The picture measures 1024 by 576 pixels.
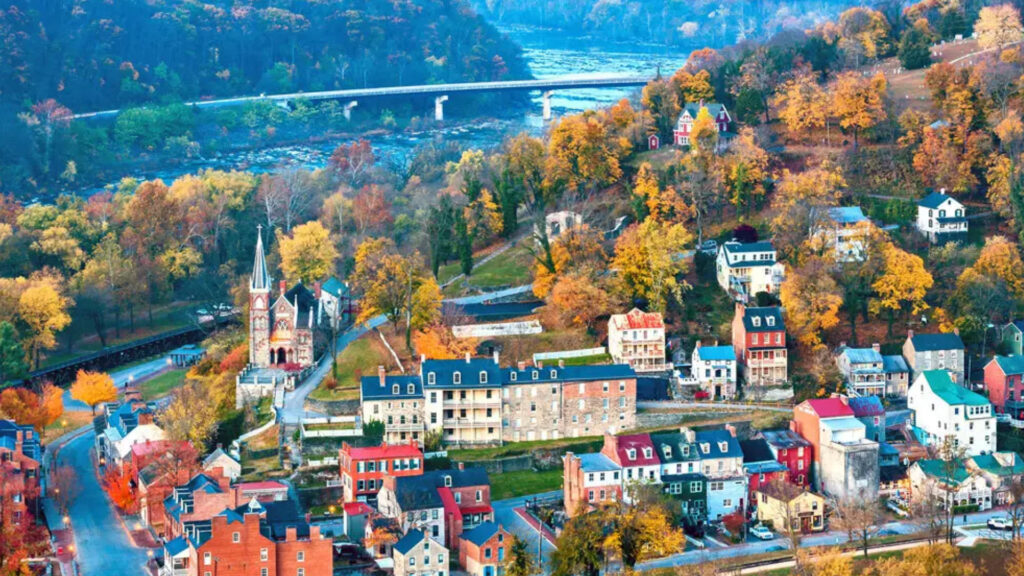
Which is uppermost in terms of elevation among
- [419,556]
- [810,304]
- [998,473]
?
[810,304]

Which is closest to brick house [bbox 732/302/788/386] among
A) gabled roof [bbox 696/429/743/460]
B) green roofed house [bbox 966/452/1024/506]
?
gabled roof [bbox 696/429/743/460]

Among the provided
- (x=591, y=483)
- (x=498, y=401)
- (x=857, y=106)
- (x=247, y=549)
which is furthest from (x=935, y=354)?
(x=247, y=549)

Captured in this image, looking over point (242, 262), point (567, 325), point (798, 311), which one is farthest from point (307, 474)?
point (242, 262)

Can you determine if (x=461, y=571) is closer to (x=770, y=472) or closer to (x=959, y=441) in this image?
(x=770, y=472)

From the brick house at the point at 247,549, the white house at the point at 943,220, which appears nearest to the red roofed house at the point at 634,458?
the brick house at the point at 247,549

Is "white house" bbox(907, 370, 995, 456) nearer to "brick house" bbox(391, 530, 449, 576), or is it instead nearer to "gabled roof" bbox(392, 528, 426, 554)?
"brick house" bbox(391, 530, 449, 576)

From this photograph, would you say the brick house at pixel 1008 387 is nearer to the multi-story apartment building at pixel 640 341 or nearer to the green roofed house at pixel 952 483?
the green roofed house at pixel 952 483

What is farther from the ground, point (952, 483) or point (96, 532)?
point (952, 483)

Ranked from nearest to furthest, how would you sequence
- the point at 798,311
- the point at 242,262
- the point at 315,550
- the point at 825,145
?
the point at 315,550 < the point at 798,311 < the point at 825,145 < the point at 242,262

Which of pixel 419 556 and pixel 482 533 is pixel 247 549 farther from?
pixel 482 533
